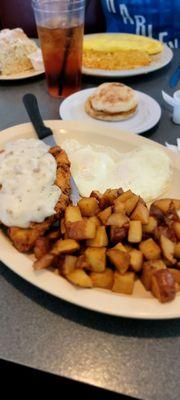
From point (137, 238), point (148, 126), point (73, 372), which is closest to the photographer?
point (73, 372)

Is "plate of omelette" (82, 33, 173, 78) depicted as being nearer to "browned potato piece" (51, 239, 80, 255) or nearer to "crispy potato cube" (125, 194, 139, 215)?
"crispy potato cube" (125, 194, 139, 215)

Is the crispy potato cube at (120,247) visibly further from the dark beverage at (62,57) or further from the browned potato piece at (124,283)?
the dark beverage at (62,57)

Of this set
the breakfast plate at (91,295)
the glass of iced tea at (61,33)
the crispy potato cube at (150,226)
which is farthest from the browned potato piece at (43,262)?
the glass of iced tea at (61,33)

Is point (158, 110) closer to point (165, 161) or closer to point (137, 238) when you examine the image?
point (165, 161)

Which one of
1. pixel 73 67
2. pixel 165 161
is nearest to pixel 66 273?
pixel 165 161

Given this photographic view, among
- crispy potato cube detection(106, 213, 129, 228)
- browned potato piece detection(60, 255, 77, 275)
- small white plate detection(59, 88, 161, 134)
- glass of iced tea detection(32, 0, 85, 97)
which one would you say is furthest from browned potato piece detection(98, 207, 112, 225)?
glass of iced tea detection(32, 0, 85, 97)

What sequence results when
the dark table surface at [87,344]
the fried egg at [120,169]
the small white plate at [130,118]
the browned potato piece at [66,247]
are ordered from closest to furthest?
the dark table surface at [87,344] < the browned potato piece at [66,247] < the fried egg at [120,169] < the small white plate at [130,118]

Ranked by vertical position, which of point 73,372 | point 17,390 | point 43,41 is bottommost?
point 17,390
